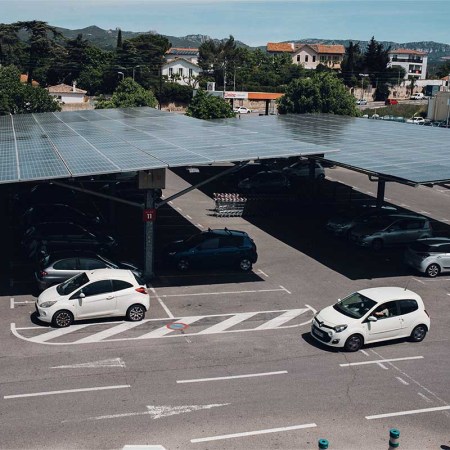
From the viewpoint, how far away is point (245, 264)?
26.6 meters

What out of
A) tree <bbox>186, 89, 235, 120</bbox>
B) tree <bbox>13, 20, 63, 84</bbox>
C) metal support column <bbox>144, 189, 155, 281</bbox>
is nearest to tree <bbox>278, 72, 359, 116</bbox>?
tree <bbox>186, 89, 235, 120</bbox>

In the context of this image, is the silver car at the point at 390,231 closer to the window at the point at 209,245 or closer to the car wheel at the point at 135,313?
the window at the point at 209,245

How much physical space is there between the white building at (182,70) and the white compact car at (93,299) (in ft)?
379

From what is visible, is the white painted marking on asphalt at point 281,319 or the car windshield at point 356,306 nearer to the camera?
the car windshield at point 356,306

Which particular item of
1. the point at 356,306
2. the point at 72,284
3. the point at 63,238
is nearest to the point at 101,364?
the point at 72,284

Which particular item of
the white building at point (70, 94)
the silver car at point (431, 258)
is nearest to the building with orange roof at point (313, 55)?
the white building at point (70, 94)

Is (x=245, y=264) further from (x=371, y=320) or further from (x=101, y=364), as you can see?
(x=101, y=364)

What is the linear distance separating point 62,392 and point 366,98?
421 ft

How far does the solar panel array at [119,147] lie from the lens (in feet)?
76.0

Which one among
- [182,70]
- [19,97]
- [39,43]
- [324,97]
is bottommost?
[19,97]

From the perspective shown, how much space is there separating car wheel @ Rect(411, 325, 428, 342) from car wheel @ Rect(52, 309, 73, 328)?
1026 centimetres

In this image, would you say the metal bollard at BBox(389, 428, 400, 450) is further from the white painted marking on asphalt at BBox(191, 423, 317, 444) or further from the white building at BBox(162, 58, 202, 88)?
the white building at BBox(162, 58, 202, 88)

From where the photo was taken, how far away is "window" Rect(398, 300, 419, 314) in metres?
19.3

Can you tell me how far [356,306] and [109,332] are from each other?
7.34m
